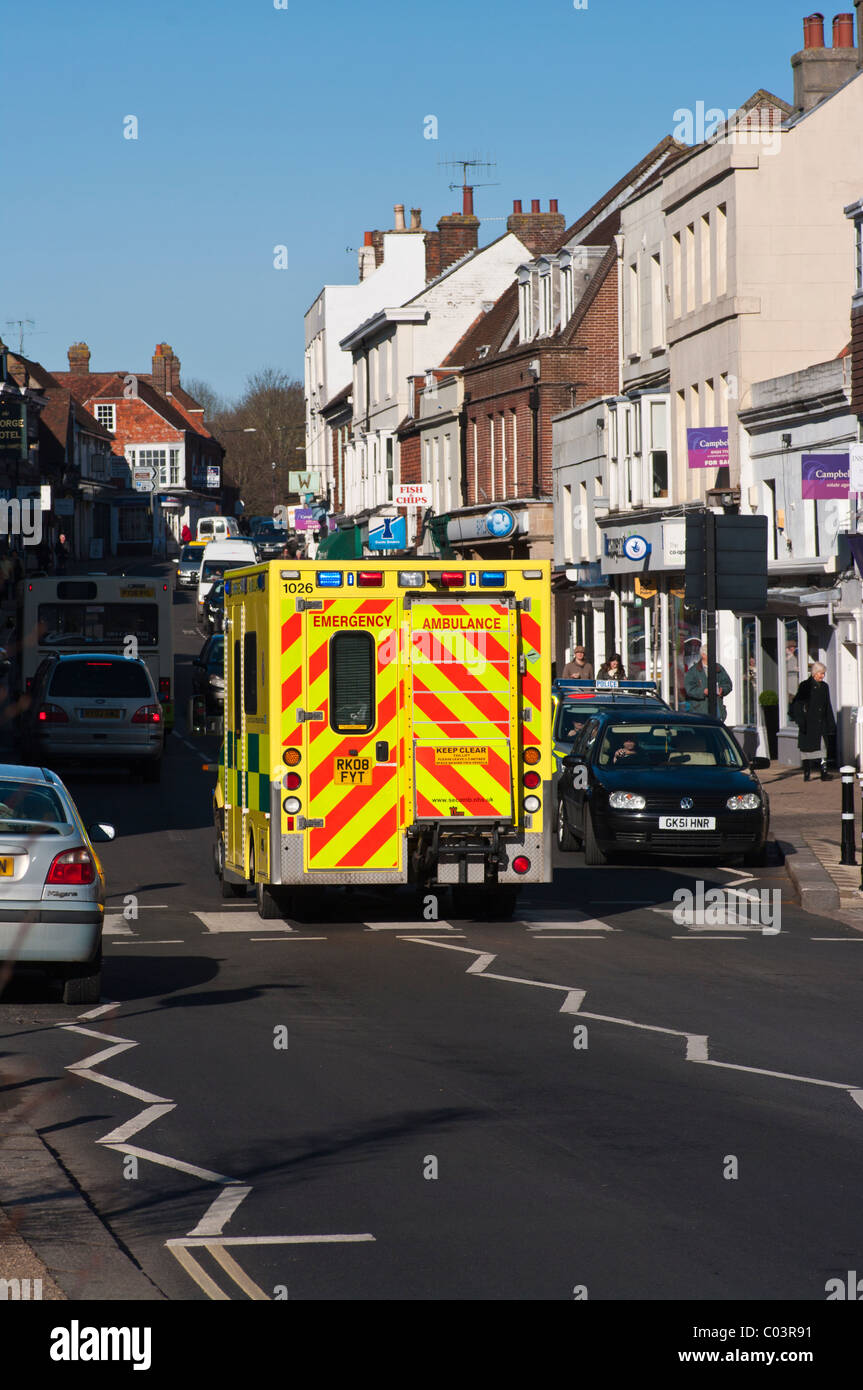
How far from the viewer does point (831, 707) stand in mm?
31453

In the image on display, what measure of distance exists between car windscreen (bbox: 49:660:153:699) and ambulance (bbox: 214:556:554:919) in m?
14.6

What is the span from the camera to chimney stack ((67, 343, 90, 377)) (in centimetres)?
14275

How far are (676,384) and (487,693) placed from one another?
93.3 feet

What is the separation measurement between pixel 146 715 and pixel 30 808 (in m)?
17.7

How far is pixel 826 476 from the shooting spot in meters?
30.8

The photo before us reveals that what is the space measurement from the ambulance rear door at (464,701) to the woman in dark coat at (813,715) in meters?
15.7

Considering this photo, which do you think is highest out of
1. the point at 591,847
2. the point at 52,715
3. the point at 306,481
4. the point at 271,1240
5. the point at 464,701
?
the point at 306,481

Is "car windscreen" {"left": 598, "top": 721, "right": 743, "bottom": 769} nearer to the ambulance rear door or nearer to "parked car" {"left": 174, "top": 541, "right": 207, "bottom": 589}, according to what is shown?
the ambulance rear door

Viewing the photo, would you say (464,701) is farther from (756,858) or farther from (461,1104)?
(461,1104)

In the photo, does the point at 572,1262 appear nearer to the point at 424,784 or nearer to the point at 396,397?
the point at 424,784

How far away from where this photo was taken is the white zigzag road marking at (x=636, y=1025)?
9.79 m

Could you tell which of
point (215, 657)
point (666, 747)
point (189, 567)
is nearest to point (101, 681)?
point (666, 747)

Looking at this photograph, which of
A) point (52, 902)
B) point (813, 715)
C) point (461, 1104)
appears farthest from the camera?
point (813, 715)

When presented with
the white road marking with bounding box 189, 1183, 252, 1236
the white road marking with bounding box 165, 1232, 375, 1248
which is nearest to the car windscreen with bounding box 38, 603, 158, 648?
the white road marking with bounding box 189, 1183, 252, 1236
